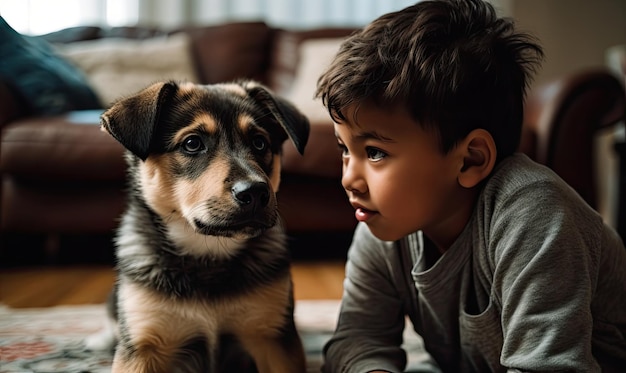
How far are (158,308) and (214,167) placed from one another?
1.02ft

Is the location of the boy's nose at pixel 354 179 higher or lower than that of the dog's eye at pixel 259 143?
higher

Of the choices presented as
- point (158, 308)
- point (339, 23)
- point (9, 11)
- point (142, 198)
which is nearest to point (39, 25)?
point (9, 11)

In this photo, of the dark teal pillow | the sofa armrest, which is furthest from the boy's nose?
the dark teal pillow

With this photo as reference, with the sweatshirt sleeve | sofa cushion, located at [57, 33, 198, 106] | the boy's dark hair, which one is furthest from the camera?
sofa cushion, located at [57, 33, 198, 106]

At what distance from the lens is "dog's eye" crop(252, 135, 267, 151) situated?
1.41 m

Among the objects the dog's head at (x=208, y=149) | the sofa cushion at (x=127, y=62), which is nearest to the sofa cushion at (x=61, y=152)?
the sofa cushion at (x=127, y=62)

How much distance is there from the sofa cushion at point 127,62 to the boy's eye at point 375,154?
2248 mm

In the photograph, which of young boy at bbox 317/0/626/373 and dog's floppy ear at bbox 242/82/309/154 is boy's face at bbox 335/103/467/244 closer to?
young boy at bbox 317/0/626/373

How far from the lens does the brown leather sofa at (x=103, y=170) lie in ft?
8.54

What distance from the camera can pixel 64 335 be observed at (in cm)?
174

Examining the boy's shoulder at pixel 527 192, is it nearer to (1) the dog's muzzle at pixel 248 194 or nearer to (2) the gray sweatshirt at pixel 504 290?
(2) the gray sweatshirt at pixel 504 290

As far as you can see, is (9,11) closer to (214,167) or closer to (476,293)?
(214,167)

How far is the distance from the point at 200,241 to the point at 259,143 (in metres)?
0.26

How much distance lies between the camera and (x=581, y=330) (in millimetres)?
1002
